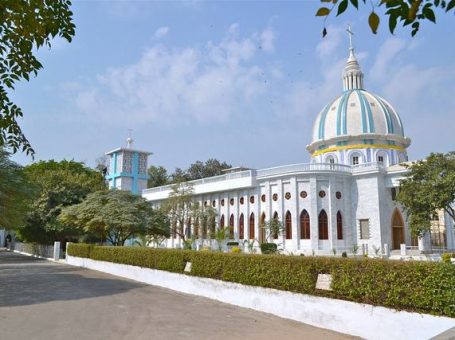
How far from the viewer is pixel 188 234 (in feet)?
141

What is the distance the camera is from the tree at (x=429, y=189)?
2491cm

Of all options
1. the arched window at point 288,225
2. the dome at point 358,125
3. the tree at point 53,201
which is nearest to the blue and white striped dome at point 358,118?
the dome at point 358,125

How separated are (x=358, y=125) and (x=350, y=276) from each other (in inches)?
1331

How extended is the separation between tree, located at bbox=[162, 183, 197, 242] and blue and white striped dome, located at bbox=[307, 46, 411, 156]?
1444 centimetres

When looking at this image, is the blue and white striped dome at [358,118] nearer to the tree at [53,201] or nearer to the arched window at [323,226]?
the arched window at [323,226]

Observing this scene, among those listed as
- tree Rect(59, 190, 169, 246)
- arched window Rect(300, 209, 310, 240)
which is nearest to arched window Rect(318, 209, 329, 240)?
arched window Rect(300, 209, 310, 240)

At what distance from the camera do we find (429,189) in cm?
2542

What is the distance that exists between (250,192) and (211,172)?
22706 mm

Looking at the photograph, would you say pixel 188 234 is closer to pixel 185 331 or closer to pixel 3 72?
pixel 185 331

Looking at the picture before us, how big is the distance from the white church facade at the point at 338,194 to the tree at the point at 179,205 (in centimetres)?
156

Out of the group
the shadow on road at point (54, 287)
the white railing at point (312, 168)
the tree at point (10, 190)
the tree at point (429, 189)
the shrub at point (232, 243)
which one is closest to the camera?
the shadow on road at point (54, 287)

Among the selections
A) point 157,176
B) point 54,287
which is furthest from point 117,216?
point 157,176

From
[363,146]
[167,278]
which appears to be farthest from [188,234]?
[167,278]

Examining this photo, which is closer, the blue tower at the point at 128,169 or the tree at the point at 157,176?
the blue tower at the point at 128,169
